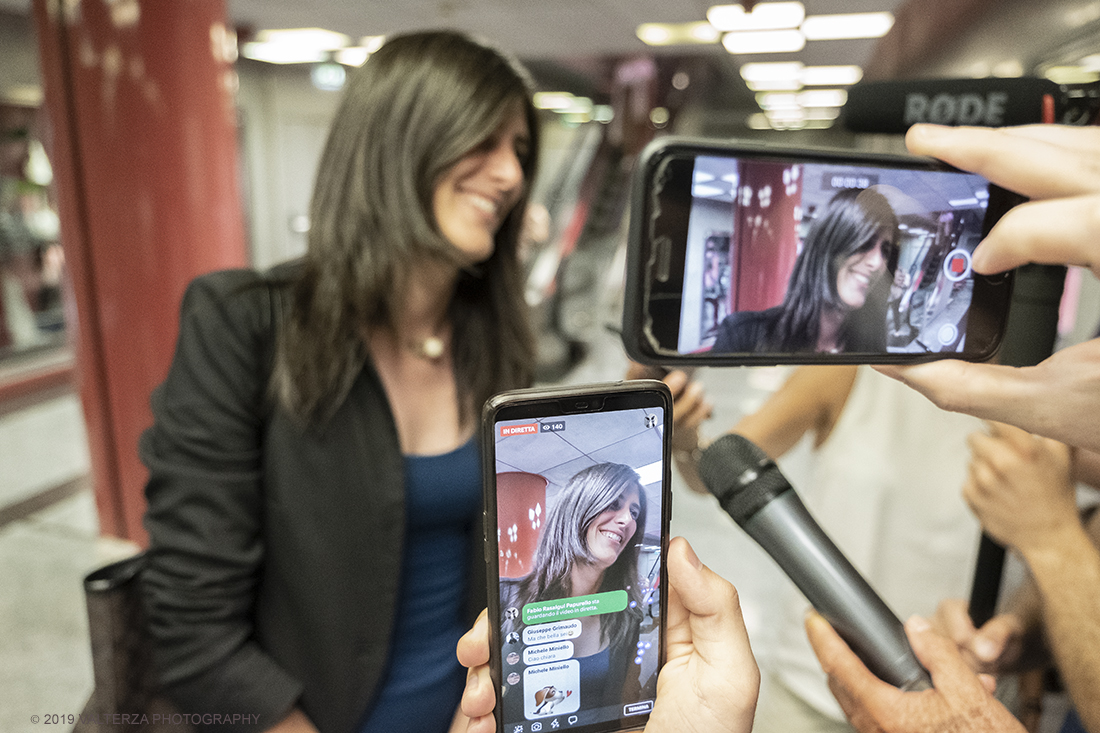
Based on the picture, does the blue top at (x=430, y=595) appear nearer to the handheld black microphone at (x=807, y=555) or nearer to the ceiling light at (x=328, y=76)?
the handheld black microphone at (x=807, y=555)

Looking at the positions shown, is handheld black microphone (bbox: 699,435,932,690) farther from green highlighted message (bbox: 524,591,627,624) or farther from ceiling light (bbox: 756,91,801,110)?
ceiling light (bbox: 756,91,801,110)

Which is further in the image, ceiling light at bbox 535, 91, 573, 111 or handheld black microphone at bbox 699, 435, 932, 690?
ceiling light at bbox 535, 91, 573, 111

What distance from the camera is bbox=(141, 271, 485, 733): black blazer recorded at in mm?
460

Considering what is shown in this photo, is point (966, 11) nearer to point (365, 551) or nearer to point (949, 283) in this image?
point (949, 283)

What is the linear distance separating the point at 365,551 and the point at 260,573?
114mm

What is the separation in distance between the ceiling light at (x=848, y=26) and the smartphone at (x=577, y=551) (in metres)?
0.36

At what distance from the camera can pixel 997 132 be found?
27 centimetres

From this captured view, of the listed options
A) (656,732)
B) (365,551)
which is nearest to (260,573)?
(365,551)

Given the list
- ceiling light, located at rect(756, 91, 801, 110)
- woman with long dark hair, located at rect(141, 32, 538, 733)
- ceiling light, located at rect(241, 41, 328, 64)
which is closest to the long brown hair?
woman with long dark hair, located at rect(141, 32, 538, 733)

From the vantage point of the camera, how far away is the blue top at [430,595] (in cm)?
40

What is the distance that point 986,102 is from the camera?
33 cm

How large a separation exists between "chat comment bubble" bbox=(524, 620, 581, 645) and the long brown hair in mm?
261

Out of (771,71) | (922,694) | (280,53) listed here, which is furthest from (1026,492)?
(280,53)

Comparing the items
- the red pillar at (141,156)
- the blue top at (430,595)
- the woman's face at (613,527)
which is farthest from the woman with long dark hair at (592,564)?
the red pillar at (141,156)
